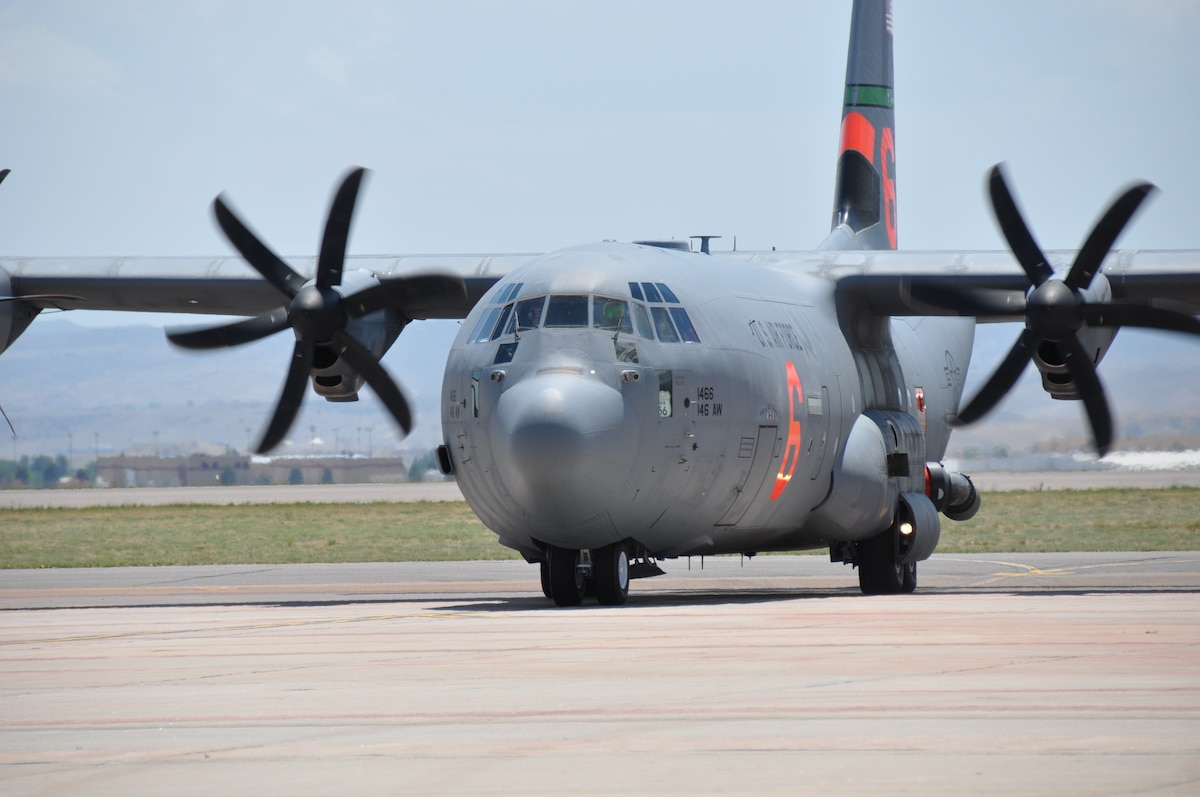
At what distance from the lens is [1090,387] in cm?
1959

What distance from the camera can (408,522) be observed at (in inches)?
2008

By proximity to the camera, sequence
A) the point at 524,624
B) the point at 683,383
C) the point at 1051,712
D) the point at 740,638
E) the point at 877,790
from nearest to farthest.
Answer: the point at 877,790 → the point at 1051,712 → the point at 740,638 → the point at 524,624 → the point at 683,383

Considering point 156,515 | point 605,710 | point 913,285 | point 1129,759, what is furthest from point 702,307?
point 156,515

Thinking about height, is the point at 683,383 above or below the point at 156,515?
above

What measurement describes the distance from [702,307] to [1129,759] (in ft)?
38.5

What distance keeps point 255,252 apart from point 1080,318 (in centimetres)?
1013

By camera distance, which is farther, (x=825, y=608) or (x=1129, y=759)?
(x=825, y=608)

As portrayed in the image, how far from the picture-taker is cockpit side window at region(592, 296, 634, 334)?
17.1 m

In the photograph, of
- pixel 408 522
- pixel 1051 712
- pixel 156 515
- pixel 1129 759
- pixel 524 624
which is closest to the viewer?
pixel 1129 759

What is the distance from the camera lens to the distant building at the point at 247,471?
528ft

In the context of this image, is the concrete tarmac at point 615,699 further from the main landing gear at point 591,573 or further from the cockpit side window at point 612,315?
the cockpit side window at point 612,315

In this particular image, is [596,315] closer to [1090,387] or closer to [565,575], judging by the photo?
[565,575]

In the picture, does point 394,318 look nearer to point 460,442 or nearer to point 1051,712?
point 460,442

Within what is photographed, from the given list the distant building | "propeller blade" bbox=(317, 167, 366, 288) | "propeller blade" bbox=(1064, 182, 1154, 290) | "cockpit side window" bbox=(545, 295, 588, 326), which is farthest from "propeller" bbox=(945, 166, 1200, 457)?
the distant building
